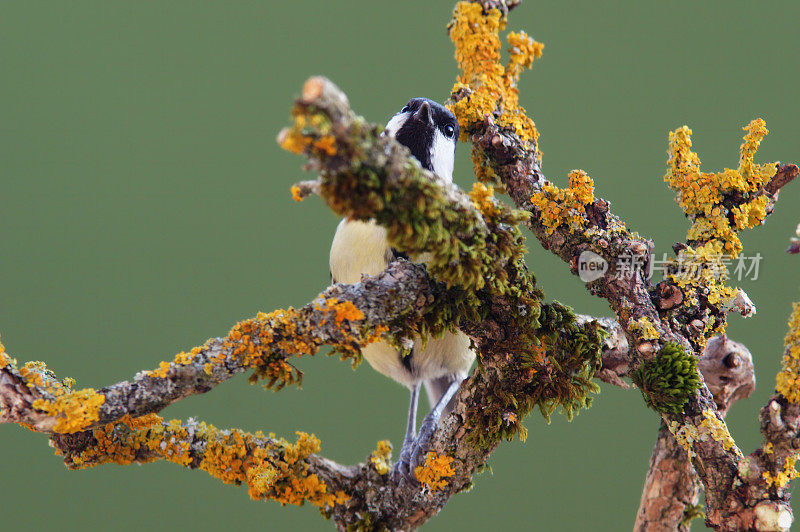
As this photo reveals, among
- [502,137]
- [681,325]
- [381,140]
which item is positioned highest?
[502,137]

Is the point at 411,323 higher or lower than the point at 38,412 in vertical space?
higher

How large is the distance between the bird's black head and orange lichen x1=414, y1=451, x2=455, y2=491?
62cm

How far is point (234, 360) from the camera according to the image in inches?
44.4

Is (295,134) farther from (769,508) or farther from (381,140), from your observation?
(769,508)

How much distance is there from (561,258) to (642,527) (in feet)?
2.36

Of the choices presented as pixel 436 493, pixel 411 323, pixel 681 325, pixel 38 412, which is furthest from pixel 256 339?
pixel 681 325

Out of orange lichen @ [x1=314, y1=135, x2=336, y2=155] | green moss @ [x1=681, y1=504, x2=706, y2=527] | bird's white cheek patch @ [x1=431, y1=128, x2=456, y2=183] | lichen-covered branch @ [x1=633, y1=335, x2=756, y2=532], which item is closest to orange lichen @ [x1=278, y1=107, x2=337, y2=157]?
orange lichen @ [x1=314, y1=135, x2=336, y2=155]

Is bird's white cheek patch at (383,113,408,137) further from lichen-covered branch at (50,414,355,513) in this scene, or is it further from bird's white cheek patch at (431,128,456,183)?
lichen-covered branch at (50,414,355,513)

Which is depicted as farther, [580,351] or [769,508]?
[580,351]

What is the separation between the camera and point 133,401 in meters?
1.14

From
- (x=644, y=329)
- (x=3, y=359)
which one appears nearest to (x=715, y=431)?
(x=644, y=329)

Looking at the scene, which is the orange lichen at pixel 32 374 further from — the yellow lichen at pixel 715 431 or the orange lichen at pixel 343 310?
the yellow lichen at pixel 715 431

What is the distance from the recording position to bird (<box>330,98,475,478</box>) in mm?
1451

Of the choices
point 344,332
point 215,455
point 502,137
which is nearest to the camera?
point 344,332
